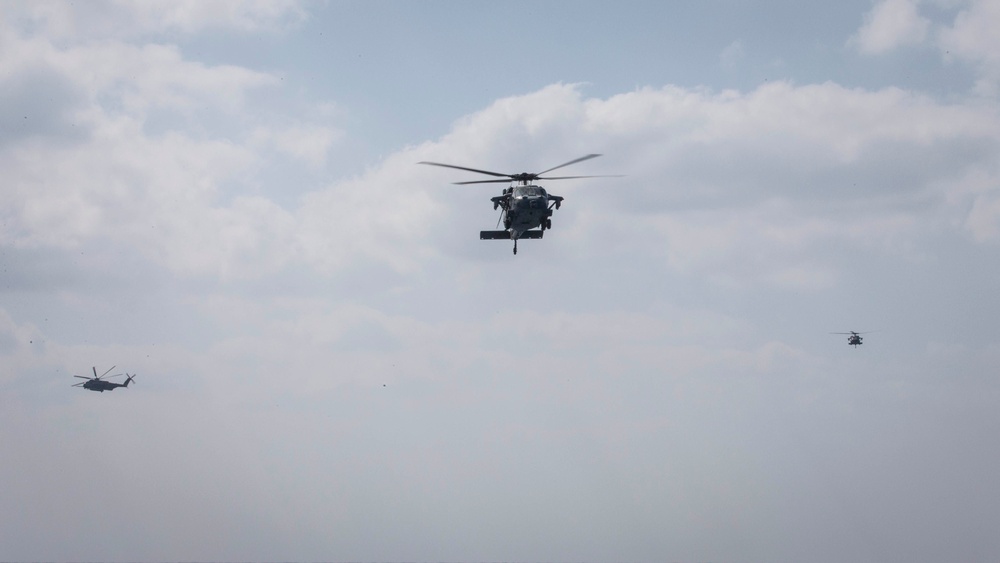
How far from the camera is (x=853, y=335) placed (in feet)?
497

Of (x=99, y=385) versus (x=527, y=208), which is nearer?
(x=527, y=208)

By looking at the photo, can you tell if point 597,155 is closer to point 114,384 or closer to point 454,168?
point 454,168

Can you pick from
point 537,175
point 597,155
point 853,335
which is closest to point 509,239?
point 537,175

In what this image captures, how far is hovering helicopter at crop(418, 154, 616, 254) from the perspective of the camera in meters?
76.0

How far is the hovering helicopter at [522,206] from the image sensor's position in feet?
249

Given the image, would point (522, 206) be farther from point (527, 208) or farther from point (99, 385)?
point (99, 385)

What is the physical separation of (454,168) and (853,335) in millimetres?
104326

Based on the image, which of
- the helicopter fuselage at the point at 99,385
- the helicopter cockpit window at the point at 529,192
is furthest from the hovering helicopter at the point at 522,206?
the helicopter fuselage at the point at 99,385

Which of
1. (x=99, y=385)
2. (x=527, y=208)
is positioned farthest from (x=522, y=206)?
(x=99, y=385)

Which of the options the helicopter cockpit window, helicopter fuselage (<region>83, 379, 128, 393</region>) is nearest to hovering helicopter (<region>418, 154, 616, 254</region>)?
the helicopter cockpit window

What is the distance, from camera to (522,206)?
249 ft

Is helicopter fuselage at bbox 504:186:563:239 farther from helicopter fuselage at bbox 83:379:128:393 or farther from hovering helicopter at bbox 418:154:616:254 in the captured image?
helicopter fuselage at bbox 83:379:128:393

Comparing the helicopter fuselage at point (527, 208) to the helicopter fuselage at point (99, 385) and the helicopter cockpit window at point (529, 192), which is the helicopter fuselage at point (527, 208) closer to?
the helicopter cockpit window at point (529, 192)

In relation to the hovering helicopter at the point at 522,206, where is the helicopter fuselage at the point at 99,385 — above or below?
below
